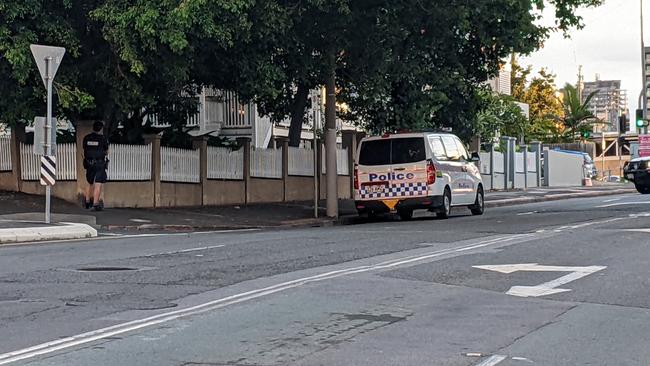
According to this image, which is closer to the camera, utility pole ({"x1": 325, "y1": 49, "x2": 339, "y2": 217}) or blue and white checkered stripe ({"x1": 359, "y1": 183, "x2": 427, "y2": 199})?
blue and white checkered stripe ({"x1": 359, "y1": 183, "x2": 427, "y2": 199})

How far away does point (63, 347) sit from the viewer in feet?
23.1

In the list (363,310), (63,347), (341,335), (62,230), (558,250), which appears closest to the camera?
(63,347)

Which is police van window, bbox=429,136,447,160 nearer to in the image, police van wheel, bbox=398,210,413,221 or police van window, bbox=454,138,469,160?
police van window, bbox=454,138,469,160

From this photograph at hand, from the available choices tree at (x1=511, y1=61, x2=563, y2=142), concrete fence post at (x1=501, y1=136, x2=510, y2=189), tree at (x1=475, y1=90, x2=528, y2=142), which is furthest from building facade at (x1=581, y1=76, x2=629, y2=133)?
concrete fence post at (x1=501, y1=136, x2=510, y2=189)

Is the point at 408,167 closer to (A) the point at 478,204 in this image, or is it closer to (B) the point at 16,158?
(A) the point at 478,204

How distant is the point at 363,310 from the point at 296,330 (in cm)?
112

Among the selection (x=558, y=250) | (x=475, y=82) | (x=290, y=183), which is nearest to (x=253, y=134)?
(x=290, y=183)

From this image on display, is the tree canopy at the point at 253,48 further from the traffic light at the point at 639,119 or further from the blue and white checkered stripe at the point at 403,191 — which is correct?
the traffic light at the point at 639,119

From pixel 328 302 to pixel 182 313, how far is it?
1.49 metres

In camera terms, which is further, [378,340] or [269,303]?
[269,303]

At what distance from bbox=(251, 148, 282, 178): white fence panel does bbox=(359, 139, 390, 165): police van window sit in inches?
209

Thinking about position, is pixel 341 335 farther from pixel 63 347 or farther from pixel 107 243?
pixel 107 243

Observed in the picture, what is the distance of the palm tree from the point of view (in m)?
61.8

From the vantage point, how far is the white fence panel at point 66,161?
69.4ft
